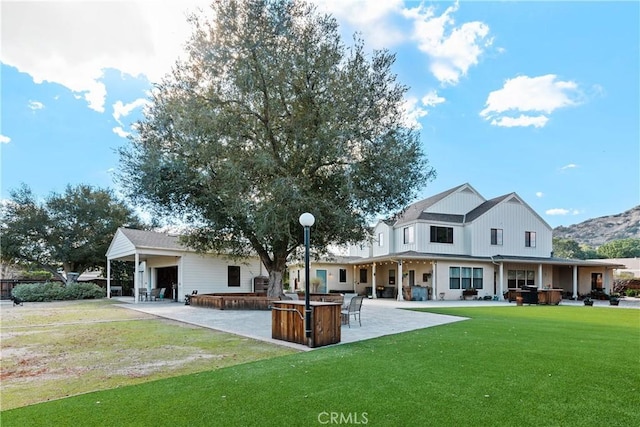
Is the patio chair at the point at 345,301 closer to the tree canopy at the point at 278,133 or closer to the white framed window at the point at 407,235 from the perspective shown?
the tree canopy at the point at 278,133

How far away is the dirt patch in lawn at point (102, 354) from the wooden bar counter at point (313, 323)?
57 centimetres

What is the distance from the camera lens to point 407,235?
25.6 meters

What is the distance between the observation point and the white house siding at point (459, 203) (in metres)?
26.1

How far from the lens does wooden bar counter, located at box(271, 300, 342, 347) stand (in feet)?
25.5

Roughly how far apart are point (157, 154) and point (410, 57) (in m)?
11.3

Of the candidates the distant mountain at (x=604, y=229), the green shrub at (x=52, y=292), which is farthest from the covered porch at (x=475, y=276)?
the distant mountain at (x=604, y=229)

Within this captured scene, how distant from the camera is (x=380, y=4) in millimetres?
13133

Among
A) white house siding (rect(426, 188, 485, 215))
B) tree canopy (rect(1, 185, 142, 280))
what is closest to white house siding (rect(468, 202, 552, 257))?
white house siding (rect(426, 188, 485, 215))

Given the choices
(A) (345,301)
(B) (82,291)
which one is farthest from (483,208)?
(B) (82,291)

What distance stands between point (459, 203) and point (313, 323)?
2165cm

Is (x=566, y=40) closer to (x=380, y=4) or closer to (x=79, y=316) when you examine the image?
(x=380, y=4)

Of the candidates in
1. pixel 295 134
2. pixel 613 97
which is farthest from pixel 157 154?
pixel 613 97

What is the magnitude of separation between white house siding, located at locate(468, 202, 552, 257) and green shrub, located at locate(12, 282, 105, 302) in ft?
80.3

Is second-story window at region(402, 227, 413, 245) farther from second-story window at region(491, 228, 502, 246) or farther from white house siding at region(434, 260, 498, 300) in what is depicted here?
second-story window at region(491, 228, 502, 246)
